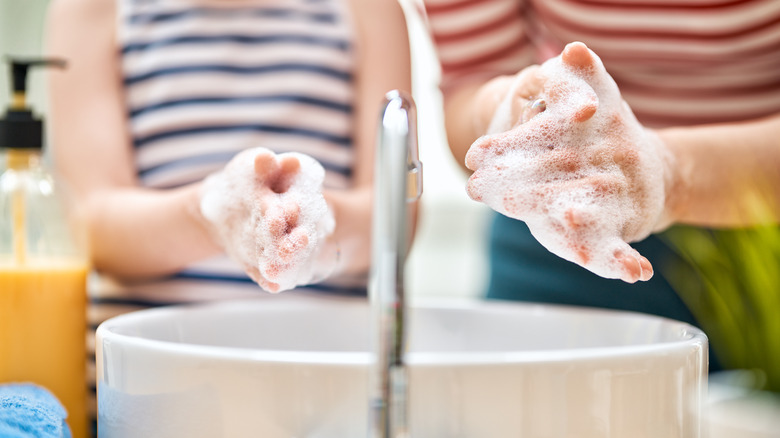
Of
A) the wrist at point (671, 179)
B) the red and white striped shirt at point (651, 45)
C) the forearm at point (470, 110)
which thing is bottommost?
the wrist at point (671, 179)

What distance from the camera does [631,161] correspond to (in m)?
0.24

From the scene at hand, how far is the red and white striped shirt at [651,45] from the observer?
0.47 meters

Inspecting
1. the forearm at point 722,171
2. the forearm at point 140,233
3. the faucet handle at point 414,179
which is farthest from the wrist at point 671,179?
the forearm at point 140,233

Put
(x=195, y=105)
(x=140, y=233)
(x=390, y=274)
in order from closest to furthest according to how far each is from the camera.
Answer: (x=390, y=274)
(x=140, y=233)
(x=195, y=105)

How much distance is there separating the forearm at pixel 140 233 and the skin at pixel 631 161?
0.16 m

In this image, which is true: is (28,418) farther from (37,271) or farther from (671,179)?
(671,179)

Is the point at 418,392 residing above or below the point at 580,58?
below

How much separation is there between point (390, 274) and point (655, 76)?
392 mm

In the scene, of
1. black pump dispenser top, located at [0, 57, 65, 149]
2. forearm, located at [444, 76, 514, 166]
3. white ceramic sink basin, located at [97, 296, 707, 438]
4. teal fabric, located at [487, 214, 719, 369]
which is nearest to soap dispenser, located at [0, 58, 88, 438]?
black pump dispenser top, located at [0, 57, 65, 149]

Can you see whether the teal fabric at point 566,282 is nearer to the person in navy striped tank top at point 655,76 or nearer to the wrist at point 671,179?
the person in navy striped tank top at point 655,76

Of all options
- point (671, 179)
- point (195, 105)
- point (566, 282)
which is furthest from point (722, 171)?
point (195, 105)

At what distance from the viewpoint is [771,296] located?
0.81 meters

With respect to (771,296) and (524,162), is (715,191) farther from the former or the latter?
(771,296)

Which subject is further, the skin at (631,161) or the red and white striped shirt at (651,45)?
the red and white striped shirt at (651,45)
